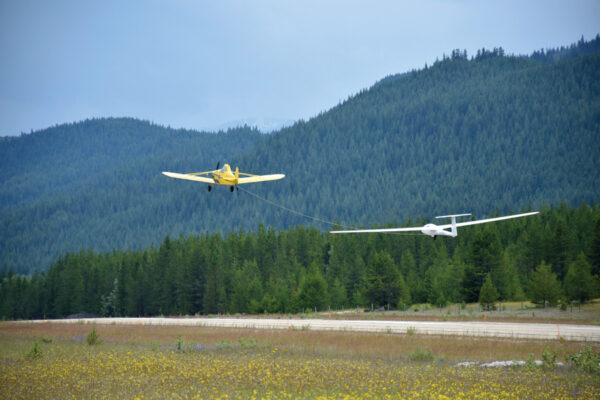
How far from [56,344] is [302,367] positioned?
20.9 metres

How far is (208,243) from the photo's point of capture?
13612 cm

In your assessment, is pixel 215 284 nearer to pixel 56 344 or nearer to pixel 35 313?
pixel 35 313

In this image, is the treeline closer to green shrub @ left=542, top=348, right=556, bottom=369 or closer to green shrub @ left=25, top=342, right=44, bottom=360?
green shrub @ left=542, top=348, right=556, bottom=369

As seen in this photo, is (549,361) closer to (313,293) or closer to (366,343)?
(366,343)

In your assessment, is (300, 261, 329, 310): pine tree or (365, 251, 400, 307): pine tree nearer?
(365, 251, 400, 307): pine tree

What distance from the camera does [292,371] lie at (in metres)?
27.9

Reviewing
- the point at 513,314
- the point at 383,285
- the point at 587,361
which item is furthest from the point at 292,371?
the point at 383,285

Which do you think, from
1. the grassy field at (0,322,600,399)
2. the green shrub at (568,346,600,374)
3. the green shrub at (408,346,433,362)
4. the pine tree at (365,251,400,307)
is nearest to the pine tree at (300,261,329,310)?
the pine tree at (365,251,400,307)

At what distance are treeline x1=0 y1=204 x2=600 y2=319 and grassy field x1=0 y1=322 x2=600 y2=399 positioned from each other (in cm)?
3851

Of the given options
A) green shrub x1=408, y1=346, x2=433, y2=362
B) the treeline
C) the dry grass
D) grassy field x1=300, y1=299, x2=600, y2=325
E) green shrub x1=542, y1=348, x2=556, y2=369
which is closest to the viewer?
green shrub x1=542, y1=348, x2=556, y2=369

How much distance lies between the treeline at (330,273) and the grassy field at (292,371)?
38.5 meters

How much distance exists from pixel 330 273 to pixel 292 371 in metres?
82.1

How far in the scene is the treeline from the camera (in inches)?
3314

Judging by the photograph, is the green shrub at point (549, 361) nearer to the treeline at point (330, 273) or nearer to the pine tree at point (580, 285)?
the treeline at point (330, 273)
